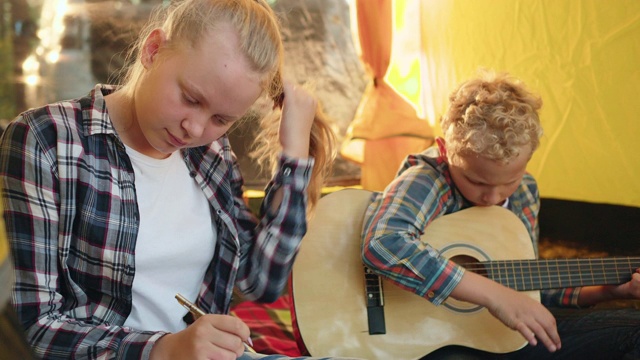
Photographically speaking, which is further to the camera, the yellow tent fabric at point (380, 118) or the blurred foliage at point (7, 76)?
the yellow tent fabric at point (380, 118)

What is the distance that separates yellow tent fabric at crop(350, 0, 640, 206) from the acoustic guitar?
43cm

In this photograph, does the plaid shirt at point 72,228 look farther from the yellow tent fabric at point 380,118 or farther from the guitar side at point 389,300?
the yellow tent fabric at point 380,118

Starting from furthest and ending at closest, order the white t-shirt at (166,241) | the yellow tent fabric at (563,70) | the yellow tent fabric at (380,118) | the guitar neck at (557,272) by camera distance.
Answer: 1. the yellow tent fabric at (380,118)
2. the yellow tent fabric at (563,70)
3. the guitar neck at (557,272)
4. the white t-shirt at (166,241)

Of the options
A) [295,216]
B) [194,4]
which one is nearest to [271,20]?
[194,4]

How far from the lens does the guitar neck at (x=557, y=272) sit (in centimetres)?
144

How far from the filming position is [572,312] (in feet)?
4.92

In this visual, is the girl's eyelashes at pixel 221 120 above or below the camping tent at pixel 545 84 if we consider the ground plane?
above

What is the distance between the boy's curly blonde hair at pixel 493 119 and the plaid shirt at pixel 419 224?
0.29ft

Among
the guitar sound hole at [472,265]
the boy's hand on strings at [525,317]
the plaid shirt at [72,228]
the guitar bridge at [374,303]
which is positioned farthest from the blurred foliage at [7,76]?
the boy's hand on strings at [525,317]

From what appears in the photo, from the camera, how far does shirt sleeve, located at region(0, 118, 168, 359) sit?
0.97m

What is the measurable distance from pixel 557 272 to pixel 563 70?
2.13ft

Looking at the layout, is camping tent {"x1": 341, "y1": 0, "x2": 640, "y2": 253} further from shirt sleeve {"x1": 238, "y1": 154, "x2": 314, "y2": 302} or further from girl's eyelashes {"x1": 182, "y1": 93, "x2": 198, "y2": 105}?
girl's eyelashes {"x1": 182, "y1": 93, "x2": 198, "y2": 105}

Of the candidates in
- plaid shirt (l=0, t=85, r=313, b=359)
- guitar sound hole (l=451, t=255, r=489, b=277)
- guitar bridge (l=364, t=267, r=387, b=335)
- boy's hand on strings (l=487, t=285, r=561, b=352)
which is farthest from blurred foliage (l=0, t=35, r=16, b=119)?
boy's hand on strings (l=487, t=285, r=561, b=352)

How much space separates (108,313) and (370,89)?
1199 mm
